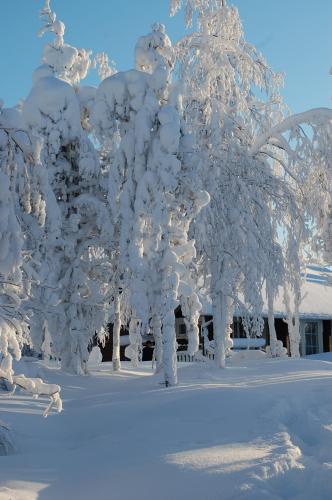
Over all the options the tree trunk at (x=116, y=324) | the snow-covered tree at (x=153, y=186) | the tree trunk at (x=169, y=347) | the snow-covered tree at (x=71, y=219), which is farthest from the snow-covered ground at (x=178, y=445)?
the tree trunk at (x=116, y=324)

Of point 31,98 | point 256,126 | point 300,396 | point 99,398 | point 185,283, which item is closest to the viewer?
point 300,396

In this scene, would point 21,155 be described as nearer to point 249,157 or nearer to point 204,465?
point 204,465

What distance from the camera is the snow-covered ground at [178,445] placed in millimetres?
5766

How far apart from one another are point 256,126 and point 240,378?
408 inches

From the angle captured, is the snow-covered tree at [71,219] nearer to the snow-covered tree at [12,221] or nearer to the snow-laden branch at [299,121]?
the snow-laden branch at [299,121]

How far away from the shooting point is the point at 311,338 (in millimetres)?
37906

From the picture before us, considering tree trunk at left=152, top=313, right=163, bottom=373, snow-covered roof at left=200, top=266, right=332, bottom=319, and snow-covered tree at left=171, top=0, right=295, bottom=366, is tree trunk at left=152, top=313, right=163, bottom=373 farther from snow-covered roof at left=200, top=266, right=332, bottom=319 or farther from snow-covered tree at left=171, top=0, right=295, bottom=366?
snow-covered roof at left=200, top=266, right=332, bottom=319

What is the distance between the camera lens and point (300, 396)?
10328mm

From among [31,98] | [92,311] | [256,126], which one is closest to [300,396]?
[92,311]

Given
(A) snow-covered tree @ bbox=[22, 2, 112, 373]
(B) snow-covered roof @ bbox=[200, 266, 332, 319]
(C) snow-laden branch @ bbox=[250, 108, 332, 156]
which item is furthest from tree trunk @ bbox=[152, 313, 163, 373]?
(B) snow-covered roof @ bbox=[200, 266, 332, 319]

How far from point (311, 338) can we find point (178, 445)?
106 feet


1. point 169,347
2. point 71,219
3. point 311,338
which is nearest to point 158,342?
point 71,219

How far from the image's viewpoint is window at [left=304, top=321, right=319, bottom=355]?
37.5m

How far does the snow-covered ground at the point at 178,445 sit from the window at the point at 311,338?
85.6ft
